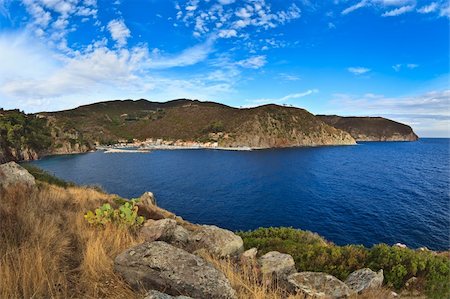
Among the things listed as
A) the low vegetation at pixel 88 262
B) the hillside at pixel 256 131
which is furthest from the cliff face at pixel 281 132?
the low vegetation at pixel 88 262

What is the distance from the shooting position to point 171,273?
4.34m

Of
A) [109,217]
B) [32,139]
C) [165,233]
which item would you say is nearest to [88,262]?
[109,217]

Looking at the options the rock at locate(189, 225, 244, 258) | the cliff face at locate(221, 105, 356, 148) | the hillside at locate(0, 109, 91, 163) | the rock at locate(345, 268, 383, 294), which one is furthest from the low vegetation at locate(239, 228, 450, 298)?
the cliff face at locate(221, 105, 356, 148)

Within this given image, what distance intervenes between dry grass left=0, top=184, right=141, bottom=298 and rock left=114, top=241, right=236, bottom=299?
23cm

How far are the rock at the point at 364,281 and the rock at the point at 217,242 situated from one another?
3712 mm

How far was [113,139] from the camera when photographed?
191 m

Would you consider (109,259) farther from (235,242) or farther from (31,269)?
(235,242)

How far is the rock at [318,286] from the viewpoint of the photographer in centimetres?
582

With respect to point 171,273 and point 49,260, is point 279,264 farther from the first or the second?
point 49,260

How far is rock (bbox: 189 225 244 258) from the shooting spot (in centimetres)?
959

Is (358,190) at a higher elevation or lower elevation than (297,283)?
lower

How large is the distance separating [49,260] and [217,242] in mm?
5983

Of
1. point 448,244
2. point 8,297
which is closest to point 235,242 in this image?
point 8,297

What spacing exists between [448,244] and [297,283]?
30355mm
